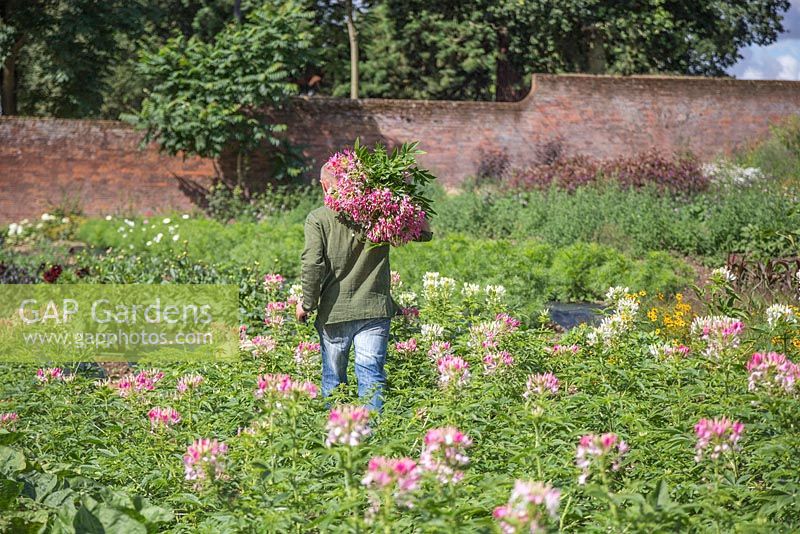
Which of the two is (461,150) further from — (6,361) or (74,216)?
(6,361)

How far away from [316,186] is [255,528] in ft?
42.9

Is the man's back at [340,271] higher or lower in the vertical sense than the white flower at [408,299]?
higher

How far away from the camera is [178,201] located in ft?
52.0

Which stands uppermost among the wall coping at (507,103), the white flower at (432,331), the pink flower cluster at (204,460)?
the wall coping at (507,103)

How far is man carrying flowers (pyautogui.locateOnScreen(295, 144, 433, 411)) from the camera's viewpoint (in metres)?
4.28

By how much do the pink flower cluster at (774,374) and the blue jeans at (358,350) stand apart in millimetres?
1939

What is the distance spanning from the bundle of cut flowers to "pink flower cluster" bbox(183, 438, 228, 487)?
1.84 m

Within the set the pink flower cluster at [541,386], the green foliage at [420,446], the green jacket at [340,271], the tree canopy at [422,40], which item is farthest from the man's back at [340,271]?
the tree canopy at [422,40]

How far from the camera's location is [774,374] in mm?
2873

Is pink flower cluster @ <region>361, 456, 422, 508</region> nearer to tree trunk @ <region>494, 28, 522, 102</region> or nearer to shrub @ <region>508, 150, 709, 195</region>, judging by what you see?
shrub @ <region>508, 150, 709, 195</region>

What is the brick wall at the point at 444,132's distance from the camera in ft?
51.0

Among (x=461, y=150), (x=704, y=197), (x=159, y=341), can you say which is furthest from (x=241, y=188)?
(x=159, y=341)

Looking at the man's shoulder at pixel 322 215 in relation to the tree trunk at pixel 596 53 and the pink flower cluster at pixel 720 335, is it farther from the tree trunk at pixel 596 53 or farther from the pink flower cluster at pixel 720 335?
the tree trunk at pixel 596 53

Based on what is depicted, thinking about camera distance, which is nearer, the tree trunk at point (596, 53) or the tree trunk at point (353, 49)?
the tree trunk at point (353, 49)
